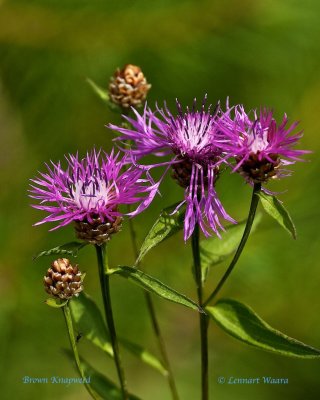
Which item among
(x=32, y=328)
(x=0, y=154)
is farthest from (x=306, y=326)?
(x=0, y=154)

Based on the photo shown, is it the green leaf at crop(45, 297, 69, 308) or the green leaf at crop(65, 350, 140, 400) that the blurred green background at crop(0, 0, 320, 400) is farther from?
the green leaf at crop(45, 297, 69, 308)

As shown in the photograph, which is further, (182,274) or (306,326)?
(182,274)

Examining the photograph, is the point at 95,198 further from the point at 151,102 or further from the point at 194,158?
the point at 151,102

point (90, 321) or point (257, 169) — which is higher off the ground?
point (257, 169)

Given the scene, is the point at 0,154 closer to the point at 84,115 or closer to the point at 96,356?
the point at 84,115

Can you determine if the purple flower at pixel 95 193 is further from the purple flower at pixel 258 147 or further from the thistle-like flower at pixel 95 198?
the purple flower at pixel 258 147

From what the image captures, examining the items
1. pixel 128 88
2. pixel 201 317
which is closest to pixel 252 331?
pixel 201 317
